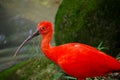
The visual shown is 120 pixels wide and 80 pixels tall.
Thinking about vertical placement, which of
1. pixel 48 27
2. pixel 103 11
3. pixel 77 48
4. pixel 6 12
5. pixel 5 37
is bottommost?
pixel 77 48

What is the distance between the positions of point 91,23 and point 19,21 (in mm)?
4556

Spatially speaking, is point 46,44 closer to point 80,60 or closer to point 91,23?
point 80,60

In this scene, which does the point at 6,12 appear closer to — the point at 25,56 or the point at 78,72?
the point at 25,56

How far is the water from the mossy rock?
169 cm

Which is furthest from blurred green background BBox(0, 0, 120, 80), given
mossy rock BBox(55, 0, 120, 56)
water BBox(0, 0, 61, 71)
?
water BBox(0, 0, 61, 71)

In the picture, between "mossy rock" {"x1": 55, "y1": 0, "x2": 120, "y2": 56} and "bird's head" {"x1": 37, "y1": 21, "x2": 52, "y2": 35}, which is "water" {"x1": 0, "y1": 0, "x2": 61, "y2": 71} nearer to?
"mossy rock" {"x1": 55, "y1": 0, "x2": 120, "y2": 56}

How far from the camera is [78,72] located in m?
5.32

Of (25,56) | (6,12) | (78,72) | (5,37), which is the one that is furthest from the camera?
(6,12)

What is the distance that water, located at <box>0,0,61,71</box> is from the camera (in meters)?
9.08

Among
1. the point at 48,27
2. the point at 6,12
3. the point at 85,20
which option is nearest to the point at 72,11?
the point at 85,20

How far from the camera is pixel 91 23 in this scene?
6.94 m

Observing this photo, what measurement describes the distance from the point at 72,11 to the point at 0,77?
1850 millimetres

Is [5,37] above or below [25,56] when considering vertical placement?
above

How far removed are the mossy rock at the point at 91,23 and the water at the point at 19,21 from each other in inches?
66.5
